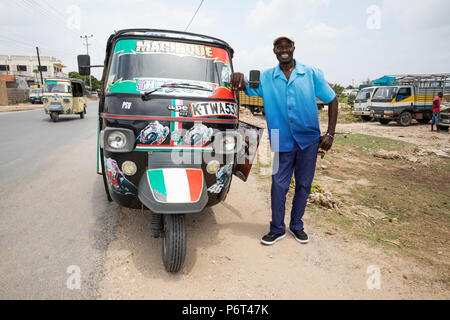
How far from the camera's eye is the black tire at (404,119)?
1717 cm

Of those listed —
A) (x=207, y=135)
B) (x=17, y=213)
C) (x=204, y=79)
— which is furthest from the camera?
(x=17, y=213)

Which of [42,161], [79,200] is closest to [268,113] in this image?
[79,200]

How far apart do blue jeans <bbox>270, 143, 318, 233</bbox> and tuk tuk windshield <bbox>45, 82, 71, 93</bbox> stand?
50.1ft

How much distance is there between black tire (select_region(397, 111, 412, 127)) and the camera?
56.3ft

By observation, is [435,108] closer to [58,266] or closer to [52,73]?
[58,266]

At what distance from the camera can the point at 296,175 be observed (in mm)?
3373

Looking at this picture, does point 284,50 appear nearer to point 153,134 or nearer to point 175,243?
point 153,134

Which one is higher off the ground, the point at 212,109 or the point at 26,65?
the point at 26,65

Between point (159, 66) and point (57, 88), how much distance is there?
587 inches

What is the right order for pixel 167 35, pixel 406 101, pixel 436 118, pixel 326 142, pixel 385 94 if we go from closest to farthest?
pixel 167 35
pixel 326 142
pixel 436 118
pixel 406 101
pixel 385 94

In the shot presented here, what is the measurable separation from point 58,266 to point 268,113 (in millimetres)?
2558

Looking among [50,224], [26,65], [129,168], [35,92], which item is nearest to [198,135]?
[129,168]

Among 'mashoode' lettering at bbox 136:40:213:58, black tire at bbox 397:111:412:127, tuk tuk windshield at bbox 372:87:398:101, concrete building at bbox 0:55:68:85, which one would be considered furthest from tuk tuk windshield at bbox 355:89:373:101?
concrete building at bbox 0:55:68:85

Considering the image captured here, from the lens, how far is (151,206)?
2.47 meters
